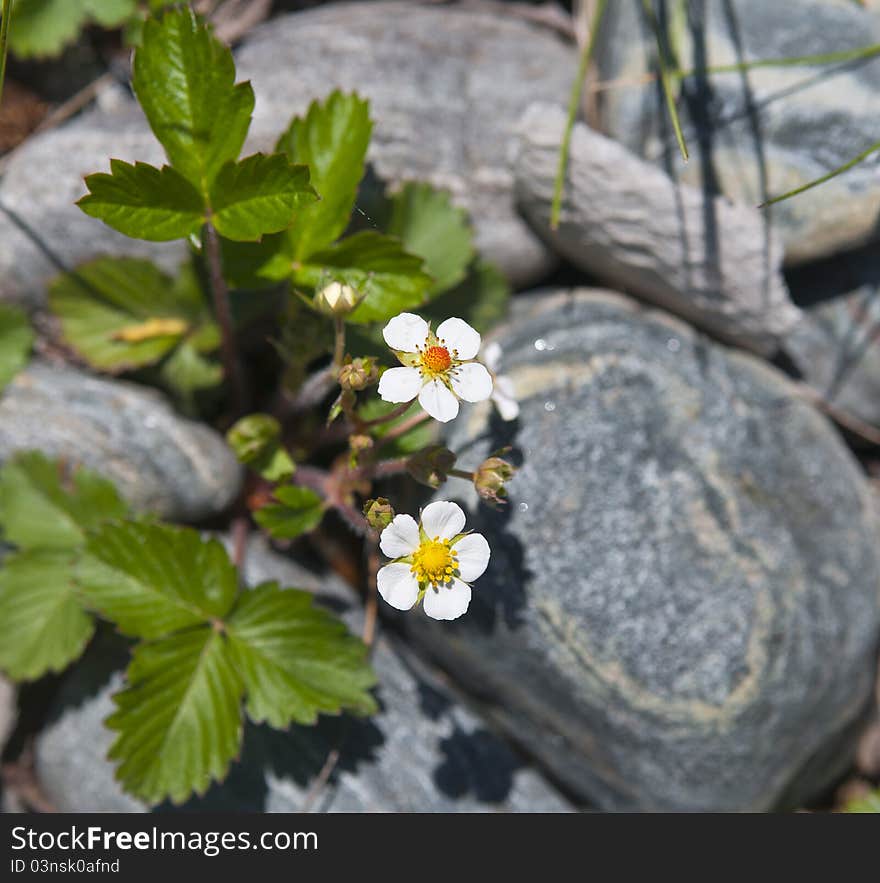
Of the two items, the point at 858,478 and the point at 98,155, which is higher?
the point at 98,155

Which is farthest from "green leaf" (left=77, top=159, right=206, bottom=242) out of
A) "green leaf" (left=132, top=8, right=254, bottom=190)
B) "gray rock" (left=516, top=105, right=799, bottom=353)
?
"gray rock" (left=516, top=105, right=799, bottom=353)

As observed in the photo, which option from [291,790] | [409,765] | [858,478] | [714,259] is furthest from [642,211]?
[291,790]

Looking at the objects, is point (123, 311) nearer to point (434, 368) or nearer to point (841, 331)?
point (434, 368)

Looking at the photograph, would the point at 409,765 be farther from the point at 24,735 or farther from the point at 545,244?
the point at 545,244

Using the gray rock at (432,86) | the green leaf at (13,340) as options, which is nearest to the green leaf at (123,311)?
the green leaf at (13,340)

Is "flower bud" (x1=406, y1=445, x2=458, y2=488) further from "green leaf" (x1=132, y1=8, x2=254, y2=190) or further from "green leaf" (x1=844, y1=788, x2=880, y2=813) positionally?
"green leaf" (x1=844, y1=788, x2=880, y2=813)

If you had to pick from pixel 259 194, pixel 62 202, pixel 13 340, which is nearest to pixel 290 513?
pixel 259 194

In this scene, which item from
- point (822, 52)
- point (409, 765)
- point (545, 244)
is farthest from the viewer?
point (545, 244)
